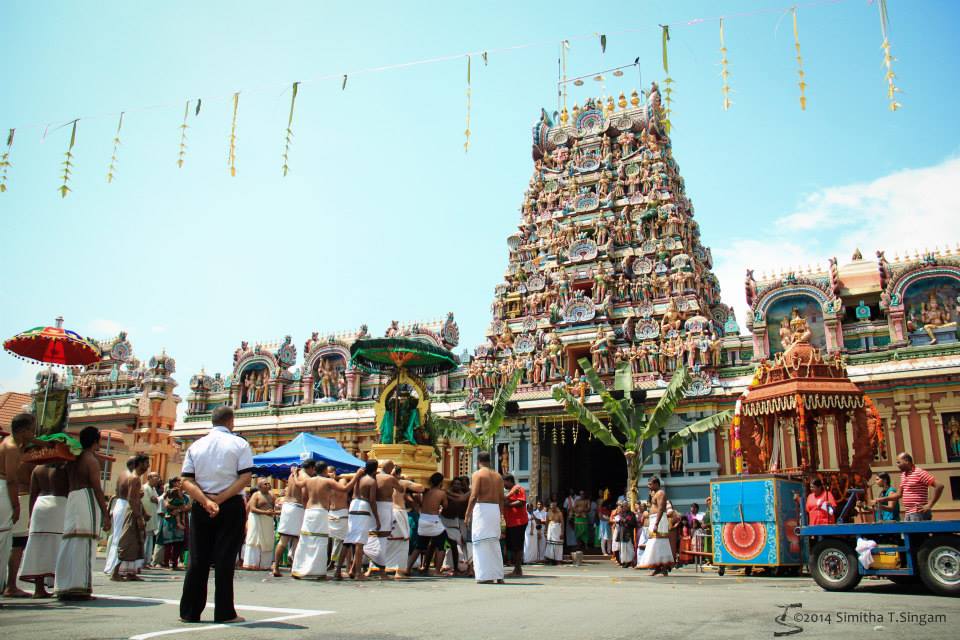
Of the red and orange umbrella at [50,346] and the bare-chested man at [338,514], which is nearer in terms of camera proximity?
the bare-chested man at [338,514]

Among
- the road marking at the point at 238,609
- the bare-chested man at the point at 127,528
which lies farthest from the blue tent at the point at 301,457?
the road marking at the point at 238,609

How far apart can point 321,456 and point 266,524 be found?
3979 millimetres

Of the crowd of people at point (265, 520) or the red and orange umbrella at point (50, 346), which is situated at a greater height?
the red and orange umbrella at point (50, 346)

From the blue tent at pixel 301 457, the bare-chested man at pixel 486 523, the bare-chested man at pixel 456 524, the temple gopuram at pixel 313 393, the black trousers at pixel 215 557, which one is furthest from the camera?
the temple gopuram at pixel 313 393

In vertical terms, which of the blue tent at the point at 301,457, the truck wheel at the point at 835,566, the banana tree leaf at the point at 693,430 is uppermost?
the banana tree leaf at the point at 693,430

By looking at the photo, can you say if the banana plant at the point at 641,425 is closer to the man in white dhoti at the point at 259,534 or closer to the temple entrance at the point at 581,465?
the temple entrance at the point at 581,465

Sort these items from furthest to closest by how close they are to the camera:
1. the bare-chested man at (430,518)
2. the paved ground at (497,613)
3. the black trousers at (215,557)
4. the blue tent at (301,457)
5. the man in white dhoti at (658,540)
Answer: the blue tent at (301,457)
the man in white dhoti at (658,540)
the bare-chested man at (430,518)
the black trousers at (215,557)
the paved ground at (497,613)

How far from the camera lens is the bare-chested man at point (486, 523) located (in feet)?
34.5

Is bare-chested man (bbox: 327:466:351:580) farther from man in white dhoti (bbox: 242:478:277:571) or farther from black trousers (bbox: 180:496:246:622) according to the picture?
black trousers (bbox: 180:496:246:622)

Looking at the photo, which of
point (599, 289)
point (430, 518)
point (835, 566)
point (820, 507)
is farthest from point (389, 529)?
point (599, 289)

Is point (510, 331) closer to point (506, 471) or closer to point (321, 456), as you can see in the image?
point (506, 471)

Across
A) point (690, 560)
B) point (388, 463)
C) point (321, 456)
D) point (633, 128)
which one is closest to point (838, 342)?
point (690, 560)

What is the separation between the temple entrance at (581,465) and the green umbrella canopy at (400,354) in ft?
24.9

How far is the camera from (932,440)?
A: 21719 mm
